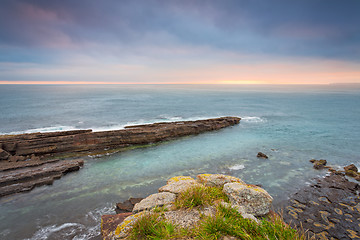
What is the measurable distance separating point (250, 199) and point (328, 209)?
28.2ft

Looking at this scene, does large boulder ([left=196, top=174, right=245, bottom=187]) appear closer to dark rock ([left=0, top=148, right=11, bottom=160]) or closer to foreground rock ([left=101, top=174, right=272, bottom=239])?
foreground rock ([left=101, top=174, right=272, bottom=239])

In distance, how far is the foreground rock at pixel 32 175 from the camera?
12.7 metres

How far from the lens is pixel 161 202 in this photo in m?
5.86

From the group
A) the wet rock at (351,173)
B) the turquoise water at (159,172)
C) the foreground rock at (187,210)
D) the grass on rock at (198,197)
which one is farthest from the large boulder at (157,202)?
the wet rock at (351,173)

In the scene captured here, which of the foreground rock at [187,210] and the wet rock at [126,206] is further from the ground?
the foreground rock at [187,210]

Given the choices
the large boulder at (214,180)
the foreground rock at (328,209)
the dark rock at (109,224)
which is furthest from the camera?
the foreground rock at (328,209)

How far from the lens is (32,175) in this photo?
46.3 feet

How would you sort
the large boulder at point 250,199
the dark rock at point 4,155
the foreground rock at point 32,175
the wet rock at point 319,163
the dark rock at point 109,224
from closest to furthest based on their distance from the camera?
the dark rock at point 109,224, the large boulder at point 250,199, the foreground rock at point 32,175, the wet rock at point 319,163, the dark rock at point 4,155

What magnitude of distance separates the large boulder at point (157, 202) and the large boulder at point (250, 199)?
1.98 m

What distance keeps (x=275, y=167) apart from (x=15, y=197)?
21208mm

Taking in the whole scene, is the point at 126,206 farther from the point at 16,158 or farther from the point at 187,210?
the point at 16,158

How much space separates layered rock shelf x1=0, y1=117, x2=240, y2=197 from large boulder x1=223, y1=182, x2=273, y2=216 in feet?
47.4

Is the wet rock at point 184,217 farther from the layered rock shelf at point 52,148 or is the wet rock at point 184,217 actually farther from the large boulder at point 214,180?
the layered rock shelf at point 52,148

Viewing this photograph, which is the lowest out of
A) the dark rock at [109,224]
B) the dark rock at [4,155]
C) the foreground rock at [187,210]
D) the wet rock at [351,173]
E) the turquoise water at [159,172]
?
the turquoise water at [159,172]
